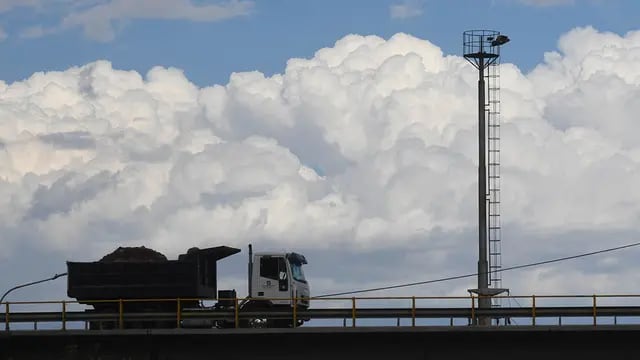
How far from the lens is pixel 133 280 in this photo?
50688 mm

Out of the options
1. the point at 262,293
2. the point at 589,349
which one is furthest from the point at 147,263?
the point at 589,349

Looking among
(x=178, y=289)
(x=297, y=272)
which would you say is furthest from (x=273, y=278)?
(x=178, y=289)

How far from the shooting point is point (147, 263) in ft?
167

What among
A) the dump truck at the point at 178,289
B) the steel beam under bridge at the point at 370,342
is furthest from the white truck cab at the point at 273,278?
the steel beam under bridge at the point at 370,342

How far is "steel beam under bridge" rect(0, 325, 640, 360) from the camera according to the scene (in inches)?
1783

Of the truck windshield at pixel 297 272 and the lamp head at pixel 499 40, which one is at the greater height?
the lamp head at pixel 499 40

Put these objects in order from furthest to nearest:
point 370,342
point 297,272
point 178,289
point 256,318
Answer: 1. point 297,272
2. point 178,289
3. point 256,318
4. point 370,342

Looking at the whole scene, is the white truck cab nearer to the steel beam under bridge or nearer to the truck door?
the truck door

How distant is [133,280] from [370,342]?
10.7 metres

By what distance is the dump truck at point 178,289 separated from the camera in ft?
160

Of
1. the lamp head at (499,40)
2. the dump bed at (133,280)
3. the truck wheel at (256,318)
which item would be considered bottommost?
the truck wheel at (256,318)

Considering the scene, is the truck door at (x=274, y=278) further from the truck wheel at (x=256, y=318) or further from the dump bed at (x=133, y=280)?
the dump bed at (x=133, y=280)

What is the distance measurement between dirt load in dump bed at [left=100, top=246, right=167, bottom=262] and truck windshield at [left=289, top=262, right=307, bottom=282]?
5.33 meters

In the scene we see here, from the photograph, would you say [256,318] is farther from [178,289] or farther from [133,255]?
[133,255]
